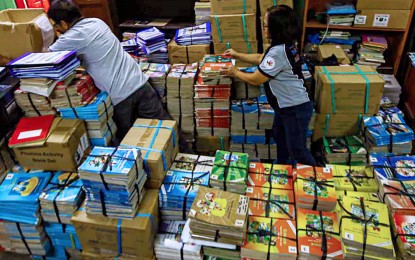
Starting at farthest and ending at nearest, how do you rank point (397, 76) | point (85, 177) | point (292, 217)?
1. point (397, 76)
2. point (292, 217)
3. point (85, 177)

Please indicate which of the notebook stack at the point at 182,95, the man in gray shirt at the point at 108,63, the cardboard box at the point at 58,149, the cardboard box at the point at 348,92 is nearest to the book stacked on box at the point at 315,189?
the cardboard box at the point at 348,92

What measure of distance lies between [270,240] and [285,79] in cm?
113

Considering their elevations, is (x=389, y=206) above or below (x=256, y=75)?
below

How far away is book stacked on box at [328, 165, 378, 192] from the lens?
245 cm

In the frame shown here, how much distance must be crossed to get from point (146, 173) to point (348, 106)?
189 cm

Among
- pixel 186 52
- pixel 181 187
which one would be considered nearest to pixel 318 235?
pixel 181 187

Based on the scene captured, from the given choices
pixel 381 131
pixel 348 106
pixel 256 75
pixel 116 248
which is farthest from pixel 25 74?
pixel 381 131

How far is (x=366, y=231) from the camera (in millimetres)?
2025

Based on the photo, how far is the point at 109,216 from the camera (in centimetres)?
227

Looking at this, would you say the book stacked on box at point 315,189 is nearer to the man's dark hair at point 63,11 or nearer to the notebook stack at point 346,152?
the notebook stack at point 346,152

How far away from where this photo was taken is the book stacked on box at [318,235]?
2.05m

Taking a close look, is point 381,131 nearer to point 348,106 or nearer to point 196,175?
point 348,106

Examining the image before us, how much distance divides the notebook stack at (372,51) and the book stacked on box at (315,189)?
197 centimetres

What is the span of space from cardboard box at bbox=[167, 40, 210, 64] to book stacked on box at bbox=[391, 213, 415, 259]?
7.56 feet
